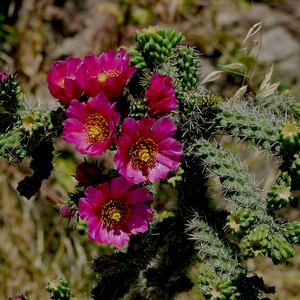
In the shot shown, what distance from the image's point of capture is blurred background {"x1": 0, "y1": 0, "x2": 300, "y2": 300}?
2.77 metres

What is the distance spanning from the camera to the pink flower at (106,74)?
1304 mm

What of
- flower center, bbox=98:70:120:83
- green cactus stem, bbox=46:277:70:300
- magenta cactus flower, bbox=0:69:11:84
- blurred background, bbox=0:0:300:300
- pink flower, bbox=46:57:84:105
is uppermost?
flower center, bbox=98:70:120:83

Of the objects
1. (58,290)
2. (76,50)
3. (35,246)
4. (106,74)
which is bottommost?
(35,246)

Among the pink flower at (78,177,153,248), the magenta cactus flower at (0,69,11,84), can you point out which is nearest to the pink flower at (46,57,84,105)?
the magenta cactus flower at (0,69,11,84)

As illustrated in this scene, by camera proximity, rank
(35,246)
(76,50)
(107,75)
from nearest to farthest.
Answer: (107,75), (35,246), (76,50)

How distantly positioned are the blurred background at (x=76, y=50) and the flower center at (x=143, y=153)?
1479 millimetres

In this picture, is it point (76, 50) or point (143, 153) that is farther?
point (76, 50)

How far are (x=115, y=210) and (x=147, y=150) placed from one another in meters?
0.18

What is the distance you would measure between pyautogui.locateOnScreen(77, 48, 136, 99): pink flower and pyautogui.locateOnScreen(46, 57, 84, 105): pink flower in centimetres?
3

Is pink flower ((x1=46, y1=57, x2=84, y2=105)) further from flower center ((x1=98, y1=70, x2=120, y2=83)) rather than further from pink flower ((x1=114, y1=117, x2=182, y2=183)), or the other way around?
pink flower ((x1=114, y1=117, x2=182, y2=183))

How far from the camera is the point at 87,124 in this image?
1332 mm

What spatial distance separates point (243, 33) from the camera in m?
3.04

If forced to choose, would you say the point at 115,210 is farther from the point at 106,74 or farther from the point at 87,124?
the point at 106,74

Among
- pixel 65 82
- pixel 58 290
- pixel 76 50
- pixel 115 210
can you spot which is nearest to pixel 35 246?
pixel 76 50
